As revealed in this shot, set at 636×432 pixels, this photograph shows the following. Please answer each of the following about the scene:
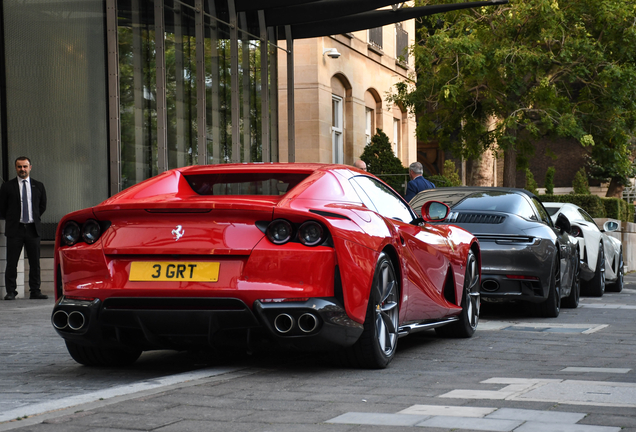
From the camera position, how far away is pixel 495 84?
26.2 meters

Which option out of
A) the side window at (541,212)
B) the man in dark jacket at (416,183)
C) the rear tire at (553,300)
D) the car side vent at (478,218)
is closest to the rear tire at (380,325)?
the car side vent at (478,218)

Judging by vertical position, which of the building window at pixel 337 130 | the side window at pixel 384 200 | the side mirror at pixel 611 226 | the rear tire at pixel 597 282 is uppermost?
the building window at pixel 337 130

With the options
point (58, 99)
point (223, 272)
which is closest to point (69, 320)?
point (223, 272)

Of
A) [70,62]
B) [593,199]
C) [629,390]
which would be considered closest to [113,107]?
[70,62]

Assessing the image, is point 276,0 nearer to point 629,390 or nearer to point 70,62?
point 70,62

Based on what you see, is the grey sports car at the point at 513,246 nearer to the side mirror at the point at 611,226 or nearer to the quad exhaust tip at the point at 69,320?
the side mirror at the point at 611,226

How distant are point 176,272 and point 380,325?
1392 mm

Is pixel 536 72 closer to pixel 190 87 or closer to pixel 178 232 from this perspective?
pixel 190 87

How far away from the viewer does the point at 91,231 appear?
5.68m

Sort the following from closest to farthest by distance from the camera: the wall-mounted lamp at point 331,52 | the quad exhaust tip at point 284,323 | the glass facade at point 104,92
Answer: the quad exhaust tip at point 284,323 < the glass facade at point 104,92 < the wall-mounted lamp at point 331,52

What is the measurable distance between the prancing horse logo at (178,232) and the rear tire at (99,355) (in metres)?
1.06

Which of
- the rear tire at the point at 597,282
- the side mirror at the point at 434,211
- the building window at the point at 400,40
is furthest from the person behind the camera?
the building window at the point at 400,40

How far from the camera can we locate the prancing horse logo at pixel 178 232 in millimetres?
5469

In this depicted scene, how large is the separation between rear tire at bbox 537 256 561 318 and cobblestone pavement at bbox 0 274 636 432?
2.02m
